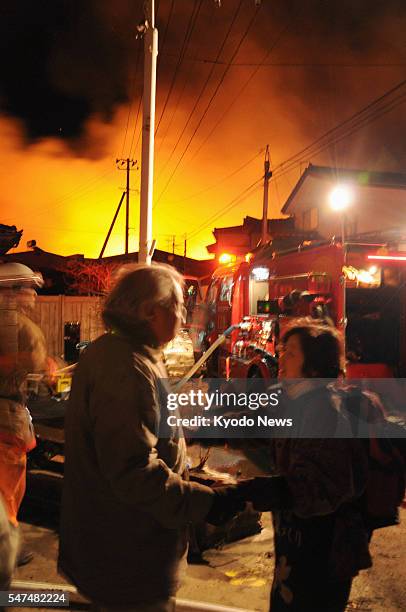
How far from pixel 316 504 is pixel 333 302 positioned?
5.52 meters

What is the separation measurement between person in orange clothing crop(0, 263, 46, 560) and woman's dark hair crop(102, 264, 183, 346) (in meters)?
1.91

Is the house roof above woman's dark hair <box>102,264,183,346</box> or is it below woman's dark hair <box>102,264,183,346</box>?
above

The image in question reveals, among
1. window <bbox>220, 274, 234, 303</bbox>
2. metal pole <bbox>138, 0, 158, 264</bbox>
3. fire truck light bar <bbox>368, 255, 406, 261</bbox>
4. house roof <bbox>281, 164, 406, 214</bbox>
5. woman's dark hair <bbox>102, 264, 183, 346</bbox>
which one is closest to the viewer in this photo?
woman's dark hair <bbox>102, 264, 183, 346</bbox>

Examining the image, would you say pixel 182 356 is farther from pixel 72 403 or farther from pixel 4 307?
pixel 72 403

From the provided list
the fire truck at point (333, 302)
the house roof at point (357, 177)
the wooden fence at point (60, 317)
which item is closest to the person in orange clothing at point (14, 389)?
the fire truck at point (333, 302)

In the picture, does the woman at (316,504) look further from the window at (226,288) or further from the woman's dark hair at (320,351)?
the window at (226,288)

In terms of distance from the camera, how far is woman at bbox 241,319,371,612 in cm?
183

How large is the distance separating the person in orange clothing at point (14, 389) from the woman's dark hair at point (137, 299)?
1912 millimetres

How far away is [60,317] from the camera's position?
1797 cm

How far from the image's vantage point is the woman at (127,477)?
156 centimetres

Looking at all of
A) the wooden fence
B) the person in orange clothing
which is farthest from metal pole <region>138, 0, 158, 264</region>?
the wooden fence

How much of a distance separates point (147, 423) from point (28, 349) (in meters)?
2.31

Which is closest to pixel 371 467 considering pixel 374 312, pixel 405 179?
pixel 374 312

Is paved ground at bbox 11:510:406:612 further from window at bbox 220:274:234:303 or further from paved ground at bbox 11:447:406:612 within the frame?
window at bbox 220:274:234:303
